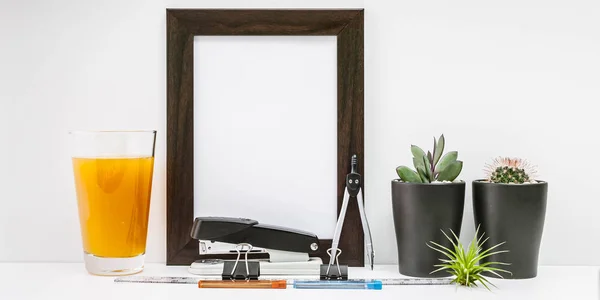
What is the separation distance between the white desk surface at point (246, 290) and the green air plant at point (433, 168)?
0.16 metres

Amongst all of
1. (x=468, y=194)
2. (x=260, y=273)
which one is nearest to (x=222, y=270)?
(x=260, y=273)

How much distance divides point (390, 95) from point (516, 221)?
306mm

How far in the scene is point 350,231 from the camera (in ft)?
3.69

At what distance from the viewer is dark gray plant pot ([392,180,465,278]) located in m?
0.99

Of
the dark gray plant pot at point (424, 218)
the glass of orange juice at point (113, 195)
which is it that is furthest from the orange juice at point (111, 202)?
the dark gray plant pot at point (424, 218)

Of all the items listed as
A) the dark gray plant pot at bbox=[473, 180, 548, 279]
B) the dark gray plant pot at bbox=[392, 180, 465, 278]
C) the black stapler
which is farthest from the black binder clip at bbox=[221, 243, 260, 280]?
the dark gray plant pot at bbox=[473, 180, 548, 279]

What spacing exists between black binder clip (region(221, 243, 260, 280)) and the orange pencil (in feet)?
0.10

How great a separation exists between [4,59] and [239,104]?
426mm

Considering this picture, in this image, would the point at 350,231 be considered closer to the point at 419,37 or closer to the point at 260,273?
the point at 260,273

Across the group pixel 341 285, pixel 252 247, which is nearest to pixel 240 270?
pixel 252 247

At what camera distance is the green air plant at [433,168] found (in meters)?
1.02

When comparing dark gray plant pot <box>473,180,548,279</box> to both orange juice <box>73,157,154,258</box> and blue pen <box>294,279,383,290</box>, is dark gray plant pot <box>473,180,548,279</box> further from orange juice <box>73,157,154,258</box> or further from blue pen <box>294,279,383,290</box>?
orange juice <box>73,157,154,258</box>

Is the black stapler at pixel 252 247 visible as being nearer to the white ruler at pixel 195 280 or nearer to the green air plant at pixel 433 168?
the white ruler at pixel 195 280

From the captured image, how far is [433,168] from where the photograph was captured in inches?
40.8
